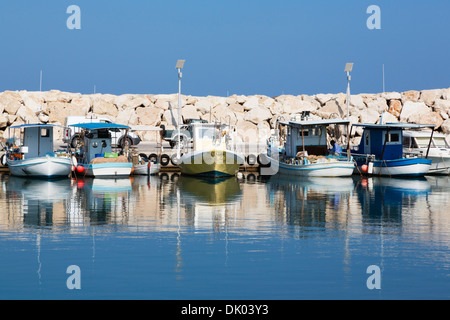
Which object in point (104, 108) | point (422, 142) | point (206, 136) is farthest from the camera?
point (104, 108)

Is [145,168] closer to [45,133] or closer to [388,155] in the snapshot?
[45,133]

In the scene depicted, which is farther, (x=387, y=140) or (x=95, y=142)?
(x=387, y=140)

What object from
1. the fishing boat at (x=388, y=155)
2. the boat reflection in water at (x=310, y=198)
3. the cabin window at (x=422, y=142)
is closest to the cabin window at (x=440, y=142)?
the cabin window at (x=422, y=142)

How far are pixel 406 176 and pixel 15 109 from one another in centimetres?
3557

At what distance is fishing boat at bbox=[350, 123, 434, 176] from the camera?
129 ft

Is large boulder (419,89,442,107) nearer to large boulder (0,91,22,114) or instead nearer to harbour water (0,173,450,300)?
harbour water (0,173,450,300)

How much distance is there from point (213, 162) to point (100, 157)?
6249 mm

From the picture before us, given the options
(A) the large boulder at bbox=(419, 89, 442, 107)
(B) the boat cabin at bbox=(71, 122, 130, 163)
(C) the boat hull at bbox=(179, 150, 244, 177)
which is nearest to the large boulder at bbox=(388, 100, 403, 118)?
(A) the large boulder at bbox=(419, 89, 442, 107)

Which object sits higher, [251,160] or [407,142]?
[407,142]

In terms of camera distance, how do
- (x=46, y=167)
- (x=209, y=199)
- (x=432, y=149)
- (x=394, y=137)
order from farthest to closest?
1. (x=432, y=149)
2. (x=394, y=137)
3. (x=46, y=167)
4. (x=209, y=199)

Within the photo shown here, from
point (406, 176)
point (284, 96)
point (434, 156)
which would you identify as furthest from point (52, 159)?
point (284, 96)

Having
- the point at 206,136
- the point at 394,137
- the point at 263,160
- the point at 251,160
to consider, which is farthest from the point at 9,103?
the point at 394,137

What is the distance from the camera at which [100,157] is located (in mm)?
38000

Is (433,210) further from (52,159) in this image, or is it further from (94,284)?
(52,159)
